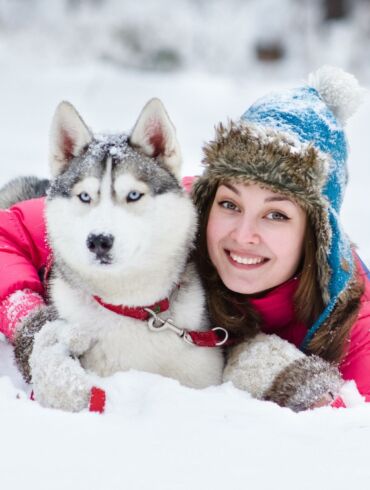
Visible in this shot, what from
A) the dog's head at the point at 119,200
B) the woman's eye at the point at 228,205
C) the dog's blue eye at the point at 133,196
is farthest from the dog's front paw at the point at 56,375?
the woman's eye at the point at 228,205

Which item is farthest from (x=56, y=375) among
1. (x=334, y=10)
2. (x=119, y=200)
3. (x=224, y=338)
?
(x=334, y=10)

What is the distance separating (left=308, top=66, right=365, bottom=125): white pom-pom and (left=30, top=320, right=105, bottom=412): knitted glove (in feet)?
4.58

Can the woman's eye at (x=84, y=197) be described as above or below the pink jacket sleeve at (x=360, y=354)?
above

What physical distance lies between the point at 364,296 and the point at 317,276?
0.98ft

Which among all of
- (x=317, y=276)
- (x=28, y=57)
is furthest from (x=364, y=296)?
(x=28, y=57)

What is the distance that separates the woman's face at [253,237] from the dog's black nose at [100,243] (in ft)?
1.80

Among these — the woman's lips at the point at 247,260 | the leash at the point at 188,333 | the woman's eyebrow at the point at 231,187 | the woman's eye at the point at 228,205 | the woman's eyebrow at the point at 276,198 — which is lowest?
the leash at the point at 188,333

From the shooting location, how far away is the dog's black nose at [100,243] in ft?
5.85

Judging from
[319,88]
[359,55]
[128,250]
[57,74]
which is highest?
[319,88]

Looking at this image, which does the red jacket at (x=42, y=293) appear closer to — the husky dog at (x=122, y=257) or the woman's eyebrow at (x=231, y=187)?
the husky dog at (x=122, y=257)

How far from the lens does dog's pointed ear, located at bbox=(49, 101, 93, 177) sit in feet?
6.86

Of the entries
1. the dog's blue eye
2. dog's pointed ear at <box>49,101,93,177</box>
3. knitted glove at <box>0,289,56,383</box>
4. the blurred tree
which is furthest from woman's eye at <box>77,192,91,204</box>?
the blurred tree

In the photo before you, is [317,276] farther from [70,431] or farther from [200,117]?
[200,117]

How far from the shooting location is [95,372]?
1983mm
